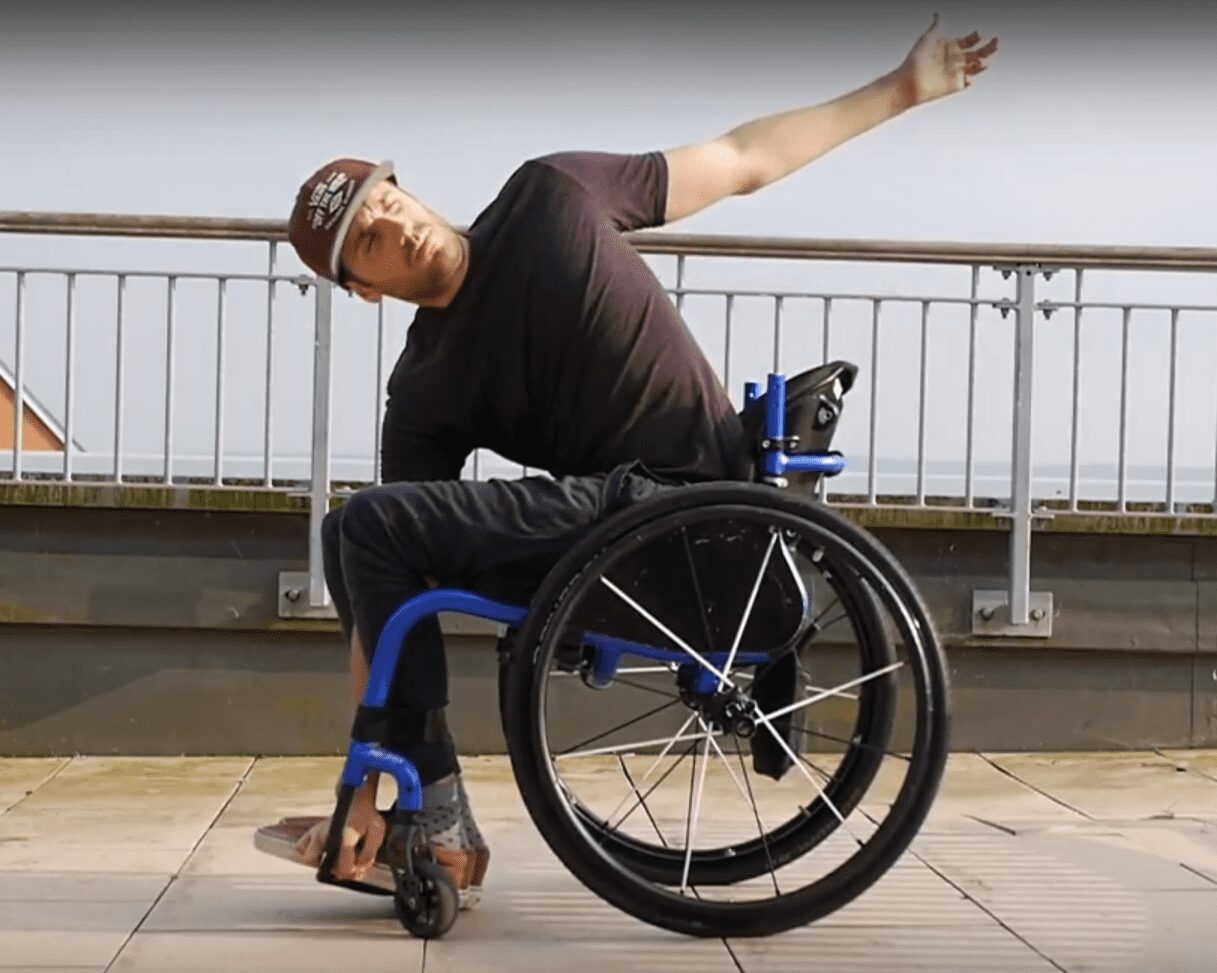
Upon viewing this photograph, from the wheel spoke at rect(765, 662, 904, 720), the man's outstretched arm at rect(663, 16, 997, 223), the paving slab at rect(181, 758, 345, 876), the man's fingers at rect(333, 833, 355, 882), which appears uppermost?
the man's outstretched arm at rect(663, 16, 997, 223)

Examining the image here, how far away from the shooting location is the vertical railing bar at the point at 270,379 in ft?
15.2

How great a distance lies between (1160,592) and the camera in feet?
15.4

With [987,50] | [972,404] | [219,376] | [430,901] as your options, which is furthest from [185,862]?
[972,404]

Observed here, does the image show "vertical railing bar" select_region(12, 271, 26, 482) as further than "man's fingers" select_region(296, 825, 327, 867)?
Yes

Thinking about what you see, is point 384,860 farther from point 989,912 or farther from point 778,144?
point 778,144

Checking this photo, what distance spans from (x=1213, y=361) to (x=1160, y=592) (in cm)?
62

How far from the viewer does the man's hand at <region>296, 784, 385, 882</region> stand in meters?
2.42

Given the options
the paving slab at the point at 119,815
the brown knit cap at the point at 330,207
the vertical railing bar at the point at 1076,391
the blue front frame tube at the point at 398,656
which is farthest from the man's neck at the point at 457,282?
the vertical railing bar at the point at 1076,391

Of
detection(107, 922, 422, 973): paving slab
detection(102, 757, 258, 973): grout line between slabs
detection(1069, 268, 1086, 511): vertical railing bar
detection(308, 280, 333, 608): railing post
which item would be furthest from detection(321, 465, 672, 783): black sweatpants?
detection(1069, 268, 1086, 511): vertical railing bar

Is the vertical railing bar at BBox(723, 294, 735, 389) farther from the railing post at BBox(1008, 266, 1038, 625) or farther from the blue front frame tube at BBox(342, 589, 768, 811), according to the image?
the blue front frame tube at BBox(342, 589, 768, 811)

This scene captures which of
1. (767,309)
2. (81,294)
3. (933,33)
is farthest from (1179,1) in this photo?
(81,294)

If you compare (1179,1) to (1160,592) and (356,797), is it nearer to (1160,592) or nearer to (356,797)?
(356,797)

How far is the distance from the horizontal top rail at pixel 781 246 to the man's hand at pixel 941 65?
1.95 meters

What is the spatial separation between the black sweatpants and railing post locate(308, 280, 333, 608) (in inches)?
81.5
